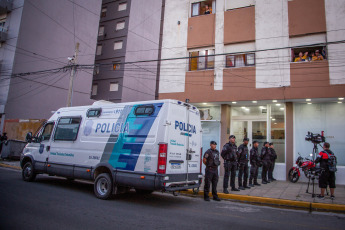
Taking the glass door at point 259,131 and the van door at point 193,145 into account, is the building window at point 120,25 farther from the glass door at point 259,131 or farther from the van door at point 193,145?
the van door at point 193,145

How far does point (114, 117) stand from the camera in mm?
7652

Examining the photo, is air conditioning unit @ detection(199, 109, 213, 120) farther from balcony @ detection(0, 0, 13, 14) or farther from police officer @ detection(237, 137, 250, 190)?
balcony @ detection(0, 0, 13, 14)

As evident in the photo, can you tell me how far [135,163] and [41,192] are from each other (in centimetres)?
337

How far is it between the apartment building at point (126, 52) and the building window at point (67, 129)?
19.9 m

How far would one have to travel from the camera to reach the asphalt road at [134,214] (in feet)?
16.3

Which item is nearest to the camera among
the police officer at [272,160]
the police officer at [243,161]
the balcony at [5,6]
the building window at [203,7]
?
the police officer at [243,161]

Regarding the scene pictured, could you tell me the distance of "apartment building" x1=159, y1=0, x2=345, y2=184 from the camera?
1172 centimetres

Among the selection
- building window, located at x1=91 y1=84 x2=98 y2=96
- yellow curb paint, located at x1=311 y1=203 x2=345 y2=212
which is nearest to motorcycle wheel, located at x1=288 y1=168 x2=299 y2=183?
yellow curb paint, located at x1=311 y1=203 x2=345 y2=212

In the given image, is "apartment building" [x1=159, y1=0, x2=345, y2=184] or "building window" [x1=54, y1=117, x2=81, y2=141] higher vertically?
A: "apartment building" [x1=159, y1=0, x2=345, y2=184]

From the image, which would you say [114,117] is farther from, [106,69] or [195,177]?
[106,69]

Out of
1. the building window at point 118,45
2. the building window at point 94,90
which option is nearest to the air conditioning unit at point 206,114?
the building window at point 118,45

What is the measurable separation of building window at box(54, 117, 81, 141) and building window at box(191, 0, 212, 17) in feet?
34.0

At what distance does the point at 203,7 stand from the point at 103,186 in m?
12.5

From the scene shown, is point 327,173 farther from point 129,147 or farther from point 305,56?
point 305,56
